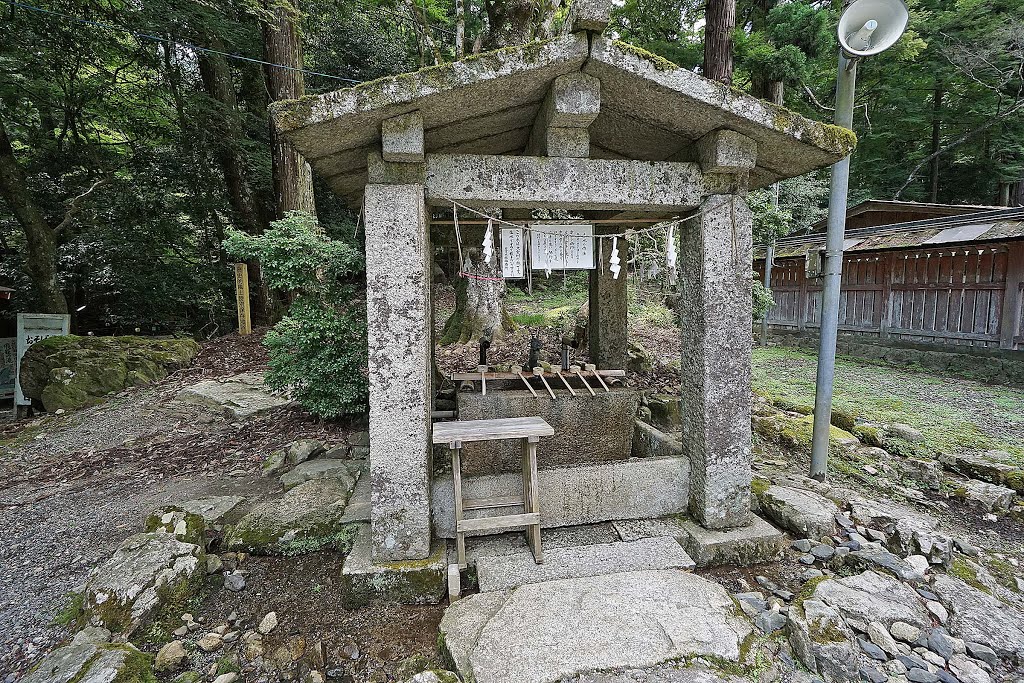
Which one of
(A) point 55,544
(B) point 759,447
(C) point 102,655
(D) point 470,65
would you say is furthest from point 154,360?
(B) point 759,447

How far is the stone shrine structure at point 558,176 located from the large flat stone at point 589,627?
706 millimetres

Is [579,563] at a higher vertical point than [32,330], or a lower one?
lower

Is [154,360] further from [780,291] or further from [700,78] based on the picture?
[780,291]

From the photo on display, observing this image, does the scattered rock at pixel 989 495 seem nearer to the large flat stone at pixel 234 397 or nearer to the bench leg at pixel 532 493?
the bench leg at pixel 532 493

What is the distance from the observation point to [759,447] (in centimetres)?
632

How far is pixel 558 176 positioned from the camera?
3480mm

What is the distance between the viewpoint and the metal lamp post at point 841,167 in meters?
3.96

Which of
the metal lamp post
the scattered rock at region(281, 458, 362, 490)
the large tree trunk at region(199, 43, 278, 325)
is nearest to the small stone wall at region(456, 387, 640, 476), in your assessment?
the scattered rock at region(281, 458, 362, 490)

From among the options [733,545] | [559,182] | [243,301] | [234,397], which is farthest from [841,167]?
[243,301]

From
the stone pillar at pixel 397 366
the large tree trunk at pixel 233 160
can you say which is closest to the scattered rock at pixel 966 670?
the stone pillar at pixel 397 366

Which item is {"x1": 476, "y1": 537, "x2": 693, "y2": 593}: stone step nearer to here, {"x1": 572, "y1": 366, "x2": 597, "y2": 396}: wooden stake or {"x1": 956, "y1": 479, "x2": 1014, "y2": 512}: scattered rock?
{"x1": 572, "y1": 366, "x2": 597, "y2": 396}: wooden stake

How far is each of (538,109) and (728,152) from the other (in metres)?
1.58

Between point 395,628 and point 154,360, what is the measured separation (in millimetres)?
9194

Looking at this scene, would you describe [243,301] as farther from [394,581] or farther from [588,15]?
[588,15]
